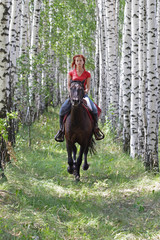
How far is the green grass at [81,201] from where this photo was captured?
4695 millimetres

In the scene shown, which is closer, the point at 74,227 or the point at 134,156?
the point at 74,227

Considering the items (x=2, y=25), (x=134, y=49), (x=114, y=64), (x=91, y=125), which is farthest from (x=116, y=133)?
(x=2, y=25)

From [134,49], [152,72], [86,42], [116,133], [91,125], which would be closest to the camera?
[91,125]

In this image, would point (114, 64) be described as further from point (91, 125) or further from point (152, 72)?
point (91, 125)

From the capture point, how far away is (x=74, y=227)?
4961 millimetres

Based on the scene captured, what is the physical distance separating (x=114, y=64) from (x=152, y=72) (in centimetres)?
534

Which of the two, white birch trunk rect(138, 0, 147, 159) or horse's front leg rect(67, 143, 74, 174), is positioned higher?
white birch trunk rect(138, 0, 147, 159)

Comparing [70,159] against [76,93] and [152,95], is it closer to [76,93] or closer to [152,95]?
[76,93]

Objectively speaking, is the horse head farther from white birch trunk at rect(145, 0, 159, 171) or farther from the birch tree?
white birch trunk at rect(145, 0, 159, 171)

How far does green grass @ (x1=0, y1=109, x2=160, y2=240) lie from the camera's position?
4695 millimetres

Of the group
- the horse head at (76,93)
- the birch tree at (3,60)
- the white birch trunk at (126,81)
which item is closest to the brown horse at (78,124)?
the horse head at (76,93)

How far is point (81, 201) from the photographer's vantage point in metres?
6.44

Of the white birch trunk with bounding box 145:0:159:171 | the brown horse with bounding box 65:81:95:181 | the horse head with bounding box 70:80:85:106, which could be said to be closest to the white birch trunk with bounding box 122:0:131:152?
the white birch trunk with bounding box 145:0:159:171

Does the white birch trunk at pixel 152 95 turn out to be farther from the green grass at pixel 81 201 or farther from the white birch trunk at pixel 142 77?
the green grass at pixel 81 201
